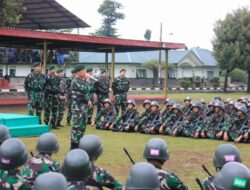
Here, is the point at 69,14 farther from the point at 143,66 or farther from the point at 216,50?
the point at 143,66

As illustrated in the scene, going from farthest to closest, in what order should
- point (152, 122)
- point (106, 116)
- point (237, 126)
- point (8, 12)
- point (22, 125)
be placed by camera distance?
point (8, 12), point (106, 116), point (152, 122), point (237, 126), point (22, 125)

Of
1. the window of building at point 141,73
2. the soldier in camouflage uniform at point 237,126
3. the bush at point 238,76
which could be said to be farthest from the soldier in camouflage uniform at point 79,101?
the bush at point 238,76

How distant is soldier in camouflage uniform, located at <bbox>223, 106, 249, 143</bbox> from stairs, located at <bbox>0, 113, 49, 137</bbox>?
4.59m

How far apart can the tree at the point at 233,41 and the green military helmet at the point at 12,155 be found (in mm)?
34584

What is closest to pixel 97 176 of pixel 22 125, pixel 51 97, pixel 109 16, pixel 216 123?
pixel 22 125

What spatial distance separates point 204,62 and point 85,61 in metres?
14.7

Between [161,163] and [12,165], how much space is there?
1.39 metres

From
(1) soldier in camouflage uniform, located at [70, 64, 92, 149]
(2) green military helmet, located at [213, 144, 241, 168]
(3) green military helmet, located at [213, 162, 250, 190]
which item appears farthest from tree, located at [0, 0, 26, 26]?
(3) green military helmet, located at [213, 162, 250, 190]

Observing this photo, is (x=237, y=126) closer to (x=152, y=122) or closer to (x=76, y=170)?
(x=152, y=122)

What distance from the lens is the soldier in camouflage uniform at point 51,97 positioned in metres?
13.0

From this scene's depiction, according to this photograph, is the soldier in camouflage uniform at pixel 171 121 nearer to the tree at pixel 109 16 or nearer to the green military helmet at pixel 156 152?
the green military helmet at pixel 156 152

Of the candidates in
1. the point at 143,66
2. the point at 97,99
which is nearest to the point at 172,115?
the point at 97,99

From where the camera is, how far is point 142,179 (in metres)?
3.29

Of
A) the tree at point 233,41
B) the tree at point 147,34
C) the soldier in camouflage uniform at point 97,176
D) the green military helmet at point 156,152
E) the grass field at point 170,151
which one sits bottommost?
the grass field at point 170,151
